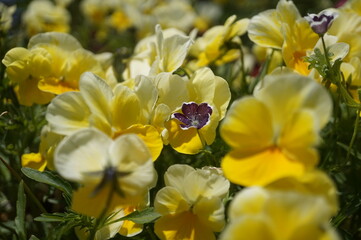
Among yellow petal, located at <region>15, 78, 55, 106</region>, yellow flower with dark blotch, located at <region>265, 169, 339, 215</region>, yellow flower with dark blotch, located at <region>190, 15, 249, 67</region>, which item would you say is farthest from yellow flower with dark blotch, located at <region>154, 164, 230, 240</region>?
yellow flower with dark blotch, located at <region>190, 15, 249, 67</region>

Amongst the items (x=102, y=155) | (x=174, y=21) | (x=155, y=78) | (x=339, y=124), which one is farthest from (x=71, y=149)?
(x=174, y=21)

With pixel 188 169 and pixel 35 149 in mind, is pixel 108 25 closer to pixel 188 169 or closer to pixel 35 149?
pixel 35 149

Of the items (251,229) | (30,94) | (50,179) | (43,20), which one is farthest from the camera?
(43,20)

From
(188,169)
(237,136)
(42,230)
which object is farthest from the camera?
(42,230)

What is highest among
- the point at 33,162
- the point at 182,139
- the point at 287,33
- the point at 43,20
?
the point at 287,33

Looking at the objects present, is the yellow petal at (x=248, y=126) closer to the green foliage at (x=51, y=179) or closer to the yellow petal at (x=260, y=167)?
the yellow petal at (x=260, y=167)

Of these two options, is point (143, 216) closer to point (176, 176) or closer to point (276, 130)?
point (176, 176)

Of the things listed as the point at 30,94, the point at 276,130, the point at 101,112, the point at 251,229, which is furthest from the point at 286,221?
the point at 30,94
